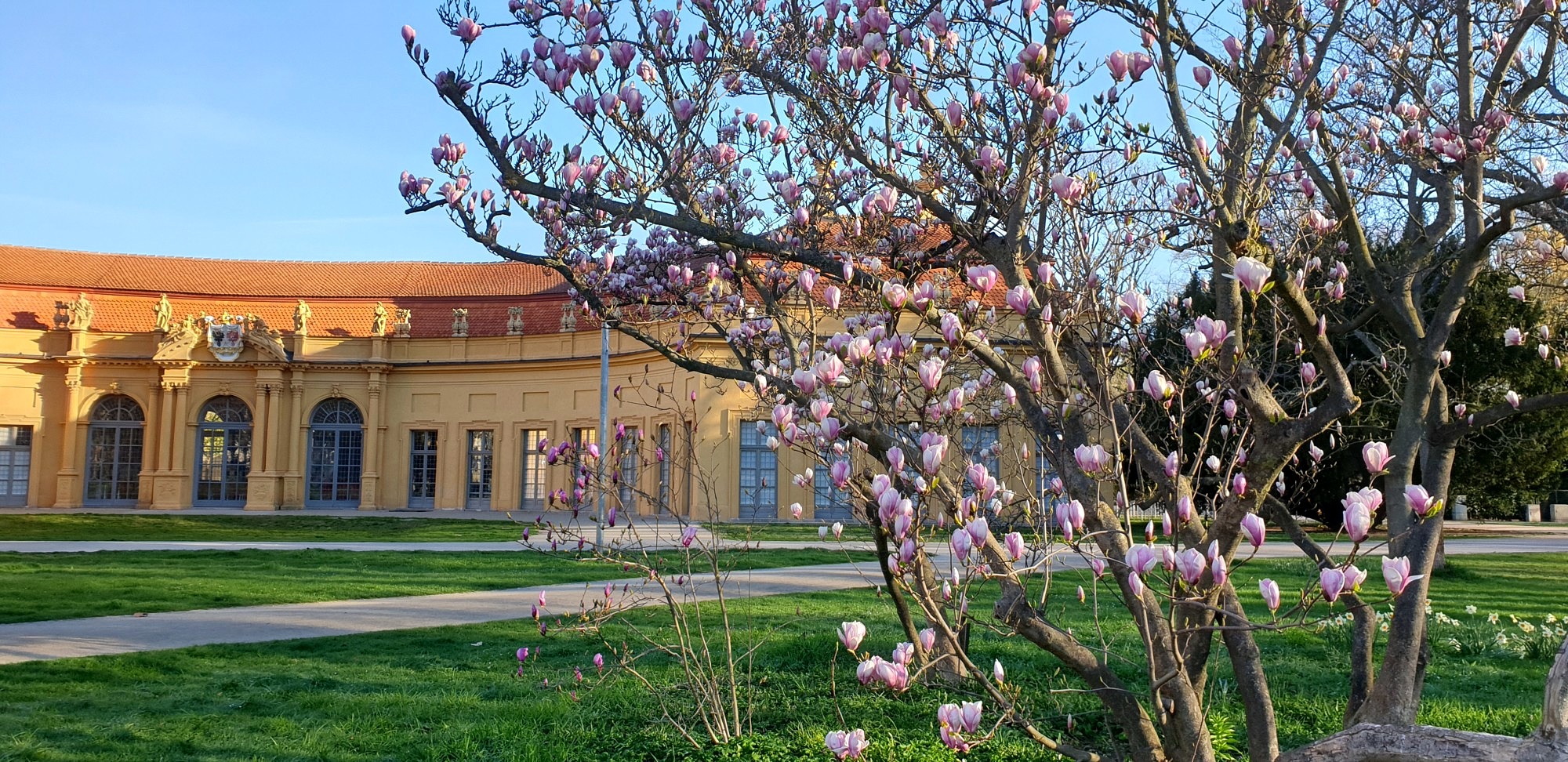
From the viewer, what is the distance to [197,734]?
5.58 m

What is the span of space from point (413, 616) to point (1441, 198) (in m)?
8.66

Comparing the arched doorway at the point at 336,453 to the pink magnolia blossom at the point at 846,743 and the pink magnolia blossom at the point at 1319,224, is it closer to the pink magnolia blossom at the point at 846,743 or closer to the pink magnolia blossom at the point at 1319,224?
the pink magnolia blossom at the point at 1319,224

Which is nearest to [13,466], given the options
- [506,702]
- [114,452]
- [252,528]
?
[114,452]

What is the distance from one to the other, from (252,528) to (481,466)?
39.1ft

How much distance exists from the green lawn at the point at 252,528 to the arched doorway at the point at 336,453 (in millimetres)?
6048

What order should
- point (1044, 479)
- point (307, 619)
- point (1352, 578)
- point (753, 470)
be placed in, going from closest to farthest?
1. point (1352, 578)
2. point (1044, 479)
3. point (307, 619)
4. point (753, 470)

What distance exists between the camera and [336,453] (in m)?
37.6

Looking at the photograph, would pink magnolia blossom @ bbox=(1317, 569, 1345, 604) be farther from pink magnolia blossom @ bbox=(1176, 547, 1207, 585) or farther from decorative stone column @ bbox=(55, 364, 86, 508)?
decorative stone column @ bbox=(55, 364, 86, 508)

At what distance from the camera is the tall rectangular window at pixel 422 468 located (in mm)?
37438

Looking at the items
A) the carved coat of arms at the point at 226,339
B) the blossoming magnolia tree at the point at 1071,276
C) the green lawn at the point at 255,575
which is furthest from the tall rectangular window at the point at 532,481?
the blossoming magnolia tree at the point at 1071,276

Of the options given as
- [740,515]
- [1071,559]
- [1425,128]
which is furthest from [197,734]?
[740,515]

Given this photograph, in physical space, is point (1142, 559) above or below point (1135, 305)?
below

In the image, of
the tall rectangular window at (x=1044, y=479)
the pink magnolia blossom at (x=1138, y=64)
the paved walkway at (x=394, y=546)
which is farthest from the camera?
the paved walkway at (x=394, y=546)

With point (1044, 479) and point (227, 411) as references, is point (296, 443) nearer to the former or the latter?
point (227, 411)
